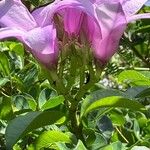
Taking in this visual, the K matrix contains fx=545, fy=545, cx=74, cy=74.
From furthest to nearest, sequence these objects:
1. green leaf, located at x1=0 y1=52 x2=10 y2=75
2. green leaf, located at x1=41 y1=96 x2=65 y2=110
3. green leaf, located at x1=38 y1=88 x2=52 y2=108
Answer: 1. green leaf, located at x1=0 y1=52 x2=10 y2=75
2. green leaf, located at x1=38 y1=88 x2=52 y2=108
3. green leaf, located at x1=41 y1=96 x2=65 y2=110

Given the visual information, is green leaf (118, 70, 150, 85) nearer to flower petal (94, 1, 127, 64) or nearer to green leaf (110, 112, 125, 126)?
green leaf (110, 112, 125, 126)

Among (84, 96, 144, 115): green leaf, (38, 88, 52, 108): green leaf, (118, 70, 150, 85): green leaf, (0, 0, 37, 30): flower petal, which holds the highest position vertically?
(0, 0, 37, 30): flower petal

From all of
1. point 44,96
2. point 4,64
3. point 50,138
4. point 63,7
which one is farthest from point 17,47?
point 63,7

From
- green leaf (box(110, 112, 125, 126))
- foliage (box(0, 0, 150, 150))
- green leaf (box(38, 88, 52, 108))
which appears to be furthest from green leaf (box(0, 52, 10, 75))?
green leaf (box(110, 112, 125, 126))

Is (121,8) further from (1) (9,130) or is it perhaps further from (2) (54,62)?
(1) (9,130)

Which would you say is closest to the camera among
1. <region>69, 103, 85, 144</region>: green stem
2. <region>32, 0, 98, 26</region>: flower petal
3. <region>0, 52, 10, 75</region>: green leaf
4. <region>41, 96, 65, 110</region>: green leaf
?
<region>32, 0, 98, 26</region>: flower petal

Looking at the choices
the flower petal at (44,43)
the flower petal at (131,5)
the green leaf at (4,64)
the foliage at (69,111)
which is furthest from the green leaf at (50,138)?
the green leaf at (4,64)

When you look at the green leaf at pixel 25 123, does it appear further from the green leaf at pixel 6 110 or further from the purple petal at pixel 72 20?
the green leaf at pixel 6 110
